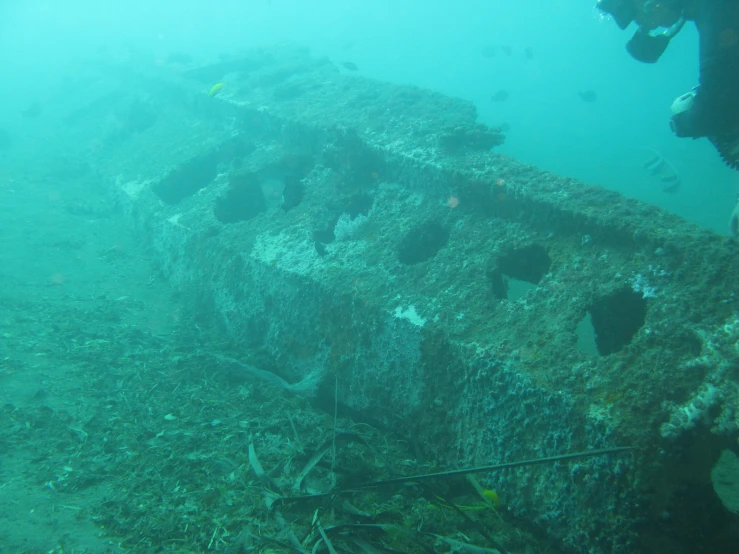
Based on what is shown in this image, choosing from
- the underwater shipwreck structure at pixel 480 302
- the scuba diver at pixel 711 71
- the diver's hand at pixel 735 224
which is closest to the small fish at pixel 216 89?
the underwater shipwreck structure at pixel 480 302

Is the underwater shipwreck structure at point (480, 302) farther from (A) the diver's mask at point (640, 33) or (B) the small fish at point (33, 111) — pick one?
(B) the small fish at point (33, 111)

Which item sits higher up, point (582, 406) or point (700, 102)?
point (700, 102)

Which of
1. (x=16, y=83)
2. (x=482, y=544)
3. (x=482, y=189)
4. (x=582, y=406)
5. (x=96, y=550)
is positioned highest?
(x=482, y=189)

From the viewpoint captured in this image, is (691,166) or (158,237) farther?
(691,166)

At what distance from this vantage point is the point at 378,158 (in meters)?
5.49

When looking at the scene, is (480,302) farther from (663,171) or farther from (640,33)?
(663,171)

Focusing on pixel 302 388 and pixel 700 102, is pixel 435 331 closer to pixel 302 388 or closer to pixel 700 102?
pixel 302 388

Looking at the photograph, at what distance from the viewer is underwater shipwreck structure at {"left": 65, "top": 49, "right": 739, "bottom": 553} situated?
2.49 m

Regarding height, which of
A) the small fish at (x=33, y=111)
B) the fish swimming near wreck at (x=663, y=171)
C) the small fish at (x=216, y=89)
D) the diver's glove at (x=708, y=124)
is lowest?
the small fish at (x=33, y=111)

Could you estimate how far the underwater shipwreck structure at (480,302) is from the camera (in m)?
2.49

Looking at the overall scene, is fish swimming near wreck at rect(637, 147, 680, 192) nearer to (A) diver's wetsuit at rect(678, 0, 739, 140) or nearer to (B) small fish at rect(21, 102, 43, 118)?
(A) diver's wetsuit at rect(678, 0, 739, 140)

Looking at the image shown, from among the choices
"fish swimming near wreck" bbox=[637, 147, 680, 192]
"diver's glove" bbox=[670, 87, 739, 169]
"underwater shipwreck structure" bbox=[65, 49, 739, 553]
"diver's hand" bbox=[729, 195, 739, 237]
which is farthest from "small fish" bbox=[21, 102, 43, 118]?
"fish swimming near wreck" bbox=[637, 147, 680, 192]

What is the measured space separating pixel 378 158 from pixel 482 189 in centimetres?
161

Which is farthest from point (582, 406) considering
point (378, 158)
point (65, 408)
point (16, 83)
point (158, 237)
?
point (16, 83)
